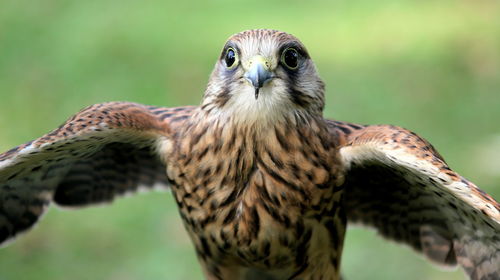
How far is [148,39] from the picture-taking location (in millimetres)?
10875

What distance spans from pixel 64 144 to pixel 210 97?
32.2 inches

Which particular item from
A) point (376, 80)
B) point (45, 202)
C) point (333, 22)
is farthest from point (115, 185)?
point (333, 22)

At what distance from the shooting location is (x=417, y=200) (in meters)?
5.05

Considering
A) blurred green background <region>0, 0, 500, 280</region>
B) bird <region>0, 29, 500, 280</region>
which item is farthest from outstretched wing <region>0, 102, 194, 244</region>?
blurred green background <region>0, 0, 500, 280</region>

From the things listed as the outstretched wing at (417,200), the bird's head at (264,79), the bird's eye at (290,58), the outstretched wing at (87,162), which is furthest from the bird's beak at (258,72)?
the outstretched wing at (87,162)

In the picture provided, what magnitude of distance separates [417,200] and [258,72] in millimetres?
1265

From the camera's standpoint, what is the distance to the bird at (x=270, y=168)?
4637 mm

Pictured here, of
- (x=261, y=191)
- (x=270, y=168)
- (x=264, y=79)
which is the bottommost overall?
(x=261, y=191)

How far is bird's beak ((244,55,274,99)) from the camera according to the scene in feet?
14.5

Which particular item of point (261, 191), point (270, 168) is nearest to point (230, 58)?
point (270, 168)

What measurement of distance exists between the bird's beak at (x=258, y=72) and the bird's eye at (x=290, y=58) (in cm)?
18

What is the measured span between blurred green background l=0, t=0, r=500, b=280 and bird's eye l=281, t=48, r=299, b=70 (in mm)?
2633

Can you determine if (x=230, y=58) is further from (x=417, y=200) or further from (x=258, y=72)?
(x=417, y=200)

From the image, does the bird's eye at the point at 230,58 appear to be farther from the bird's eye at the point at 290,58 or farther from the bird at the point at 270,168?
the bird's eye at the point at 290,58
